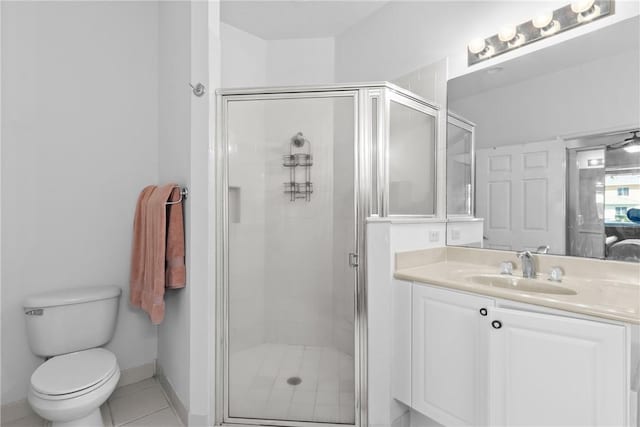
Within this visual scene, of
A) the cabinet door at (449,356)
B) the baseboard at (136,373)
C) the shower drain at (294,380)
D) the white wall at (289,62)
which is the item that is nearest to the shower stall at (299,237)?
the shower drain at (294,380)

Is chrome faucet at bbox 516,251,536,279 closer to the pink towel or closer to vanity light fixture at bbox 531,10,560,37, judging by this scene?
vanity light fixture at bbox 531,10,560,37

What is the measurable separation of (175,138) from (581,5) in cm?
224

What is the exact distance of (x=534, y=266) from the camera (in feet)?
5.27

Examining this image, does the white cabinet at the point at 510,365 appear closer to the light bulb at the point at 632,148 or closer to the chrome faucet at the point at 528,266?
the chrome faucet at the point at 528,266

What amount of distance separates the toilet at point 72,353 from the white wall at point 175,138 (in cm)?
33

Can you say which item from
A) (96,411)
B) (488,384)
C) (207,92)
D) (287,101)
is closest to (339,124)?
(287,101)

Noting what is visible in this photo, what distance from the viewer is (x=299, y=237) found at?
1855 mm

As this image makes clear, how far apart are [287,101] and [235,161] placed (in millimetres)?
456

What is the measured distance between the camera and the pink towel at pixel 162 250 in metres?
1.75

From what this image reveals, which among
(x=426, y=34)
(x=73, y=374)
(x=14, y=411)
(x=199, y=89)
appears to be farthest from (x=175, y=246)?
(x=426, y=34)

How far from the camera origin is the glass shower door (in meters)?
1.77

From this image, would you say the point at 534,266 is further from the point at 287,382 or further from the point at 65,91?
the point at 65,91

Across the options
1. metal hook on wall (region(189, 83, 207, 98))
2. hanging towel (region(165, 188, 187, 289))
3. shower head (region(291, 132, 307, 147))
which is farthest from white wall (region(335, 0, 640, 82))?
hanging towel (region(165, 188, 187, 289))

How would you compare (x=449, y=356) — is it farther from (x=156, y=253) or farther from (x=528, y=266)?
(x=156, y=253)
